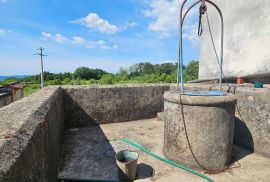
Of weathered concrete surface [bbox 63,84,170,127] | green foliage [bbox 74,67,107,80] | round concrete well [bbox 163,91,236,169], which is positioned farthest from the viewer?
green foliage [bbox 74,67,107,80]

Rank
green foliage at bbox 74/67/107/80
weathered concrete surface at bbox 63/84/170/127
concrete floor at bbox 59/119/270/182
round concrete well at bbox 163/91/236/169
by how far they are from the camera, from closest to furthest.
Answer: concrete floor at bbox 59/119/270/182, round concrete well at bbox 163/91/236/169, weathered concrete surface at bbox 63/84/170/127, green foliage at bbox 74/67/107/80

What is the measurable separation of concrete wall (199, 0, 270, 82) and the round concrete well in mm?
4351

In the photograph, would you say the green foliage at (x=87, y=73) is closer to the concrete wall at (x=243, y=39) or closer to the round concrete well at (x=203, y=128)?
the concrete wall at (x=243, y=39)

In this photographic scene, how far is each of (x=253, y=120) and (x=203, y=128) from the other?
5.22ft

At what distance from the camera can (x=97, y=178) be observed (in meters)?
3.85

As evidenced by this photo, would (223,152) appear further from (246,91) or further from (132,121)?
(132,121)

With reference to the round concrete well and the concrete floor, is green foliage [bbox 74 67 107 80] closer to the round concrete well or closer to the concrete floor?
the concrete floor

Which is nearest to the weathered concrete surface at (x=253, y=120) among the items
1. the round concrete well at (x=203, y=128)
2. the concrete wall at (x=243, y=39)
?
the round concrete well at (x=203, y=128)

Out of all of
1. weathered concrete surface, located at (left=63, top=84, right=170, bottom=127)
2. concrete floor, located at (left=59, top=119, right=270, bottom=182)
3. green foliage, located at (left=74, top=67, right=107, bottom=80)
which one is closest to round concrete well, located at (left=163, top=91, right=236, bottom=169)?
concrete floor, located at (left=59, top=119, right=270, bottom=182)

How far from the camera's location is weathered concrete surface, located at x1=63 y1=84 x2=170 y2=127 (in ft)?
23.1

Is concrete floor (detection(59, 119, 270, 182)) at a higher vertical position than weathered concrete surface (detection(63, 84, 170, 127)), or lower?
lower

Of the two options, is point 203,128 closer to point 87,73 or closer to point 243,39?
point 243,39

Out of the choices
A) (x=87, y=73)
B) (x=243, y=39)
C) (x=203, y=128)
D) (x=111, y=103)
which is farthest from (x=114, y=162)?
(x=87, y=73)

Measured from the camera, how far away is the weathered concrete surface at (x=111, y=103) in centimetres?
705
